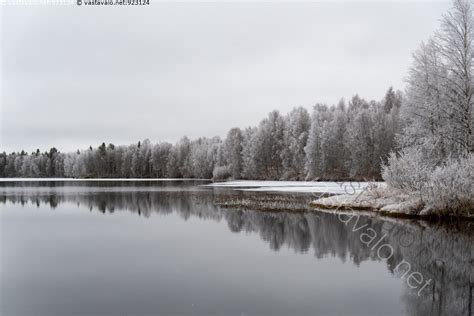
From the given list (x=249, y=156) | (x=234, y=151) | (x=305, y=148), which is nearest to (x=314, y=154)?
(x=305, y=148)

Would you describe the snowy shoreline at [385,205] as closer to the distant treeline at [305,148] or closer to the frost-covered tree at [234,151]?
the distant treeline at [305,148]

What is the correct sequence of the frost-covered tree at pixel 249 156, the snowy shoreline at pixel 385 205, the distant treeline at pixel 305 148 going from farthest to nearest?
the frost-covered tree at pixel 249 156, the distant treeline at pixel 305 148, the snowy shoreline at pixel 385 205

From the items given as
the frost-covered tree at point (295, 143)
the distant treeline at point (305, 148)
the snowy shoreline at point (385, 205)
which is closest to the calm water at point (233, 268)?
the snowy shoreline at point (385, 205)

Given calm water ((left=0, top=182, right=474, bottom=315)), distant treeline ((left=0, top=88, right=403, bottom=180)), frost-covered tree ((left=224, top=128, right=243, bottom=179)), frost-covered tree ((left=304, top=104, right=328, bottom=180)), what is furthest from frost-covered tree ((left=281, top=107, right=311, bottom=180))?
calm water ((left=0, top=182, right=474, bottom=315))

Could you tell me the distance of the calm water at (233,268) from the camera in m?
9.82

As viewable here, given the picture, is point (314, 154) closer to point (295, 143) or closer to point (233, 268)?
point (295, 143)

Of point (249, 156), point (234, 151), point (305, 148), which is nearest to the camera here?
point (305, 148)

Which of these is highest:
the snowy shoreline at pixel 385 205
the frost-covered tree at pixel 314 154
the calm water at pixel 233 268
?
the frost-covered tree at pixel 314 154

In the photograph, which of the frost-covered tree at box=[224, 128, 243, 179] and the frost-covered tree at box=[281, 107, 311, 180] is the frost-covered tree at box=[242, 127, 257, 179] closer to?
the frost-covered tree at box=[224, 128, 243, 179]

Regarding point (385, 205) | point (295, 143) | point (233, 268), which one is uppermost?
point (295, 143)

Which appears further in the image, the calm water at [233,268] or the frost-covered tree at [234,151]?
the frost-covered tree at [234,151]

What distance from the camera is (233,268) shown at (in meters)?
13.2

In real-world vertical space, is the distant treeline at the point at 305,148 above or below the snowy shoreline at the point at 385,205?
above

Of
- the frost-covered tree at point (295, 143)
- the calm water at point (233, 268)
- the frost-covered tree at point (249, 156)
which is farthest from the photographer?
the frost-covered tree at point (249, 156)
